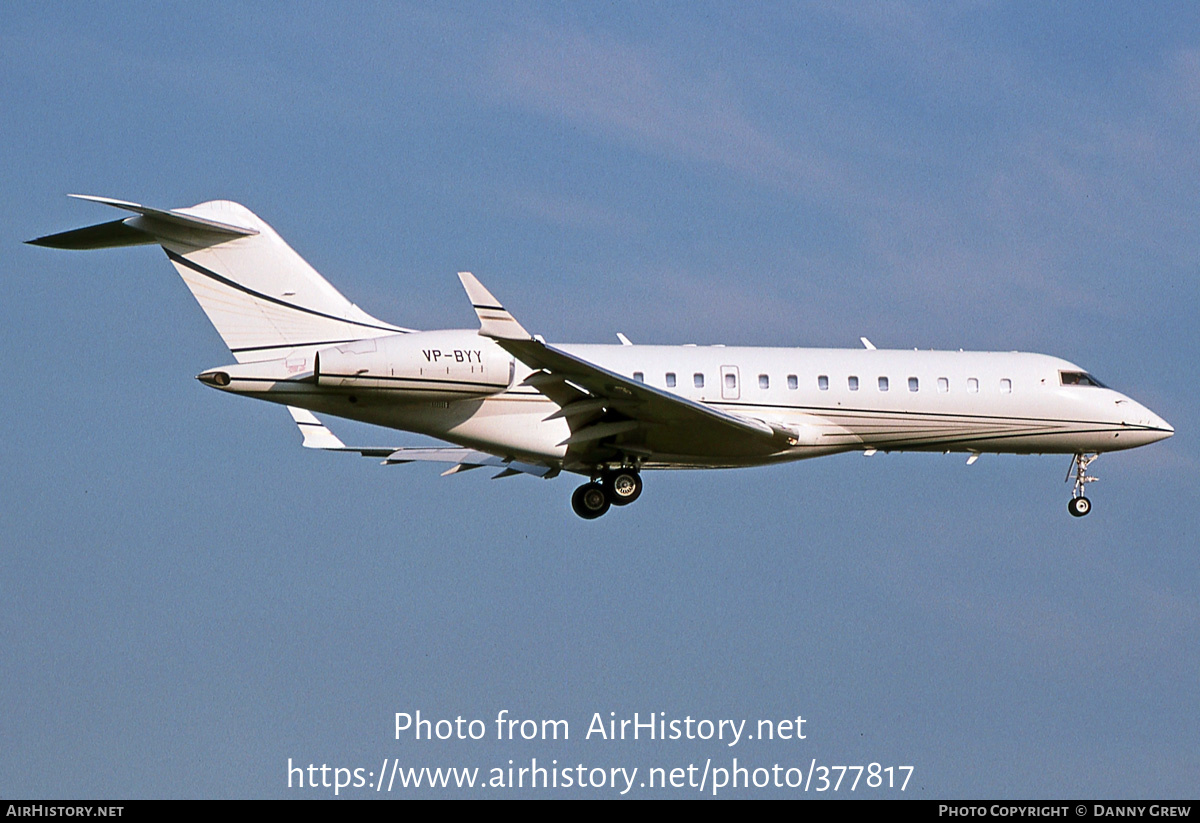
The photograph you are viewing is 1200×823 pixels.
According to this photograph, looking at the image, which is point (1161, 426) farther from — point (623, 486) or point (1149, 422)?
point (623, 486)

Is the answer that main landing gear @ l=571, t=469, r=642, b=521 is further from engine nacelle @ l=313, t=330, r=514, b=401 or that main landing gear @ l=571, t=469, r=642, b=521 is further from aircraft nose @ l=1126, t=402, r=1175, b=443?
aircraft nose @ l=1126, t=402, r=1175, b=443

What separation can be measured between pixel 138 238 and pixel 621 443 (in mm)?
8486

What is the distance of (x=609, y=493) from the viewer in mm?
26766

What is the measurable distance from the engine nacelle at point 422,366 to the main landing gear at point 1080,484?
36.1ft

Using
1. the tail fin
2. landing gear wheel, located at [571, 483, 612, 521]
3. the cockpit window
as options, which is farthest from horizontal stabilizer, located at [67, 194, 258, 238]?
the cockpit window

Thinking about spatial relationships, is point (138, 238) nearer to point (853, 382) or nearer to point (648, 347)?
A: point (648, 347)

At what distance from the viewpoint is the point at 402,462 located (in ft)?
93.6

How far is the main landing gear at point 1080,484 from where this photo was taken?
94.0ft

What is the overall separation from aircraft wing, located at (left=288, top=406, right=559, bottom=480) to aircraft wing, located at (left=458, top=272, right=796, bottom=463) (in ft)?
7.09

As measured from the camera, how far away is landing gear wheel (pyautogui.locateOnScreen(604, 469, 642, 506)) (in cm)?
2667

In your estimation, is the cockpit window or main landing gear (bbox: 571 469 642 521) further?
the cockpit window

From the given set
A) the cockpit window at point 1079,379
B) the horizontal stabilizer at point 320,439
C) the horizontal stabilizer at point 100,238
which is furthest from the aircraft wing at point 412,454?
the cockpit window at point 1079,379

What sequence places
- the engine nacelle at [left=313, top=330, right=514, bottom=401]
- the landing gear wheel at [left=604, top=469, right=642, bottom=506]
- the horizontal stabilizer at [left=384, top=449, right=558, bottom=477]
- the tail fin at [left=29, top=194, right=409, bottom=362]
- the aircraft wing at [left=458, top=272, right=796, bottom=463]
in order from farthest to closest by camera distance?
the horizontal stabilizer at [left=384, top=449, right=558, bottom=477]
the landing gear wheel at [left=604, top=469, right=642, bottom=506]
the tail fin at [left=29, top=194, right=409, bottom=362]
the engine nacelle at [left=313, top=330, right=514, bottom=401]
the aircraft wing at [left=458, top=272, right=796, bottom=463]
